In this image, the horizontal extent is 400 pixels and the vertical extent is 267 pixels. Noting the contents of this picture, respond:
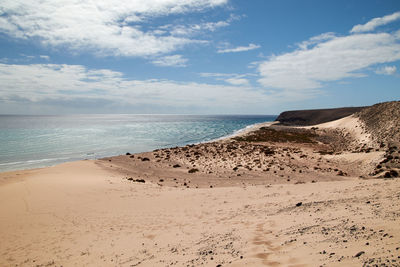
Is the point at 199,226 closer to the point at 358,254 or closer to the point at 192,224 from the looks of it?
the point at 192,224

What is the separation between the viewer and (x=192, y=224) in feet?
26.1

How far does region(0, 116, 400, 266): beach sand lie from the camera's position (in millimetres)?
4882

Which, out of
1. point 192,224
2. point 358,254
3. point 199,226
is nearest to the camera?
point 358,254

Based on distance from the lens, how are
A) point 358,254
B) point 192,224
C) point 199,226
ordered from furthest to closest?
point 192,224, point 199,226, point 358,254

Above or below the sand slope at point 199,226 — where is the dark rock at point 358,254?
above

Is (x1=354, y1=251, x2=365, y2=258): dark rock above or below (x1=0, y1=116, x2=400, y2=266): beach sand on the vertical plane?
above

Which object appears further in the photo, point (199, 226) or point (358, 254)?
point (199, 226)

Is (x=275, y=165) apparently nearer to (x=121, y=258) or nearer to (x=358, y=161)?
(x=358, y=161)

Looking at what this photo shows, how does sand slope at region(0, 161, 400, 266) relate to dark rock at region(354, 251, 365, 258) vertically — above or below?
below

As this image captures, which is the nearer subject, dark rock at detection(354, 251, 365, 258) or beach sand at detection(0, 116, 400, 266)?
dark rock at detection(354, 251, 365, 258)

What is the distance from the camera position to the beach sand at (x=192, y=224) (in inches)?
192

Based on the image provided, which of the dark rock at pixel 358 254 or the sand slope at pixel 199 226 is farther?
the sand slope at pixel 199 226

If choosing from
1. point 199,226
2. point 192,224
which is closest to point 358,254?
point 199,226

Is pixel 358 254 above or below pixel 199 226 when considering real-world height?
above
